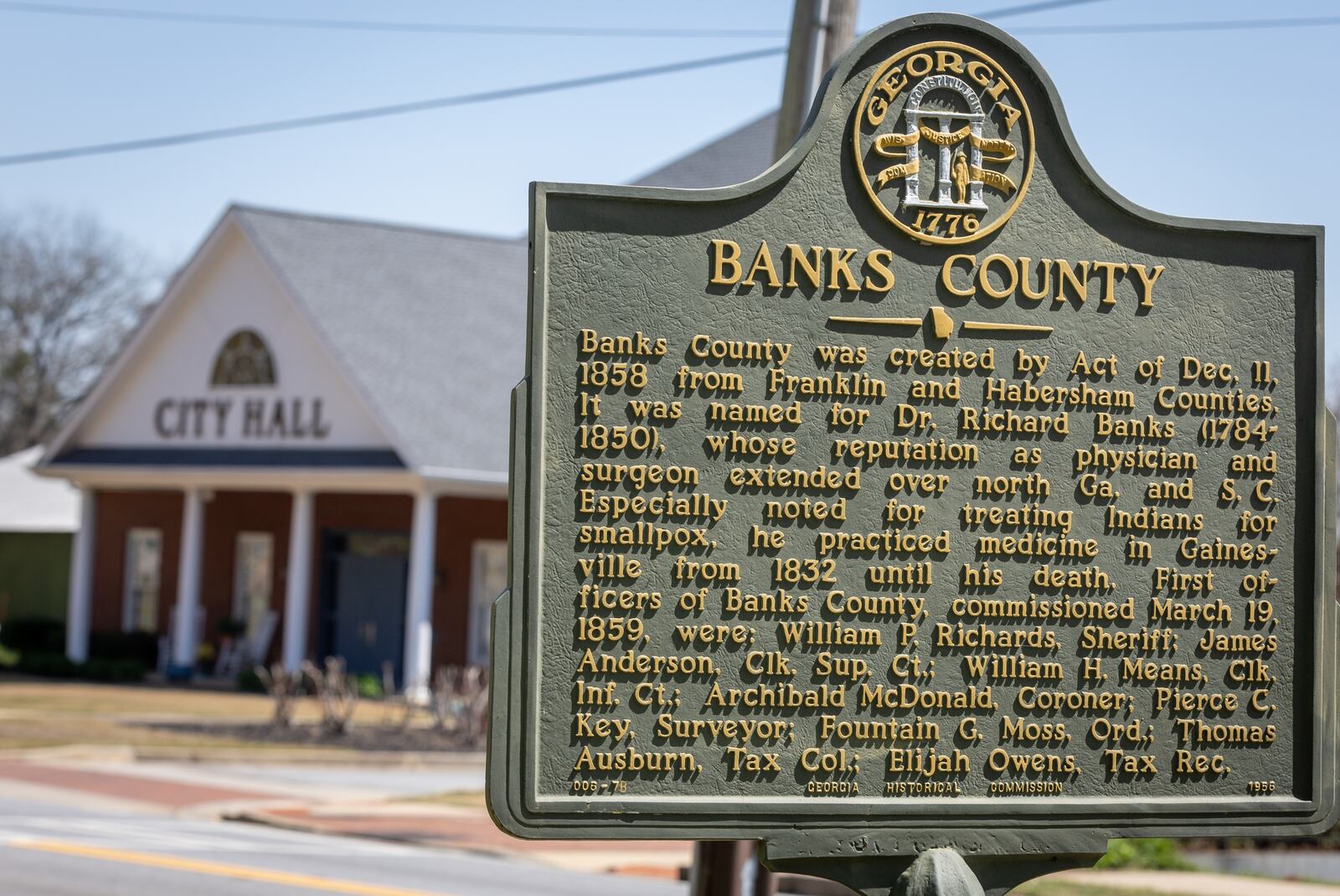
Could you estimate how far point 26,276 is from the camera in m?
57.8

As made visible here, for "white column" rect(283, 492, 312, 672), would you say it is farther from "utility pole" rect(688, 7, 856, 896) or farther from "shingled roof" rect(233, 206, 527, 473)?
"utility pole" rect(688, 7, 856, 896)

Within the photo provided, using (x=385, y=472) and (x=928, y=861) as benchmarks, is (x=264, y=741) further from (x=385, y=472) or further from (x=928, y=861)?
(x=928, y=861)

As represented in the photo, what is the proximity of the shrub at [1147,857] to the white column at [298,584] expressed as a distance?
56.3 feet

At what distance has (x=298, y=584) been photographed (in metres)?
28.2

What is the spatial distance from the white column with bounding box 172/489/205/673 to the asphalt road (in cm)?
1368

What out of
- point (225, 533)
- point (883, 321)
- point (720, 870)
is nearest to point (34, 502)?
point (225, 533)

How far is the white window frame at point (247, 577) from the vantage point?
3102 centimetres

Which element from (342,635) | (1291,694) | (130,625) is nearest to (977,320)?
(1291,694)

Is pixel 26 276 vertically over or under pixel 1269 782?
over

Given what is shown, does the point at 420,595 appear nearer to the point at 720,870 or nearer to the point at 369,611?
the point at 369,611

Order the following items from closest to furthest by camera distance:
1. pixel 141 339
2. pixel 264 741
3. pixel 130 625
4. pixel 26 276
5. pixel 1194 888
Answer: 1. pixel 1194 888
2. pixel 264 741
3. pixel 141 339
4. pixel 130 625
5. pixel 26 276

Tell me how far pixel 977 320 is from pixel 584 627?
5.05ft

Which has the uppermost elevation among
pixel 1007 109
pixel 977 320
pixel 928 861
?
pixel 1007 109

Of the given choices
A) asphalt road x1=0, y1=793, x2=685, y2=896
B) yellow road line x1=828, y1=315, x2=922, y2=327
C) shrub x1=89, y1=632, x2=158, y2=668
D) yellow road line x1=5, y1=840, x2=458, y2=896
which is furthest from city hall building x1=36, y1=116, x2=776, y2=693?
yellow road line x1=828, y1=315, x2=922, y2=327
